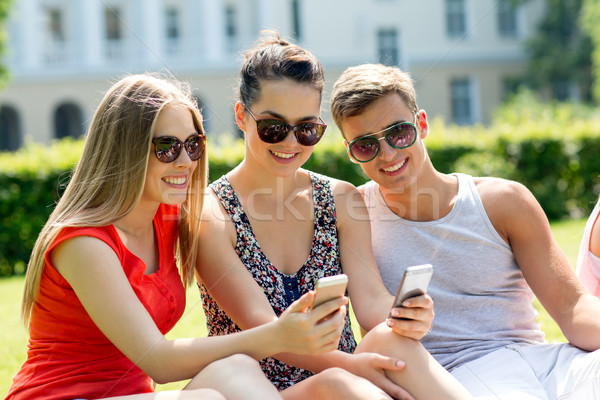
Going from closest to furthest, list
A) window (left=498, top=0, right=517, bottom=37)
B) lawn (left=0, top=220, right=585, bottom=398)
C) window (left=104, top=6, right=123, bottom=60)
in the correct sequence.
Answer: lawn (left=0, top=220, right=585, bottom=398) < window (left=104, top=6, right=123, bottom=60) < window (left=498, top=0, right=517, bottom=37)

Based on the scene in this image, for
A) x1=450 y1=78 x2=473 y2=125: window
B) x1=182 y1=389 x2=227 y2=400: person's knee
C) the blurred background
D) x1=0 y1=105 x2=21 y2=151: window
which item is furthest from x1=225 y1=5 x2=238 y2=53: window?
x1=182 y1=389 x2=227 y2=400: person's knee

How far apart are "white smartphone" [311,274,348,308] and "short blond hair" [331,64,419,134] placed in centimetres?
108

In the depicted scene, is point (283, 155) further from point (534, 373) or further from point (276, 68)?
point (534, 373)

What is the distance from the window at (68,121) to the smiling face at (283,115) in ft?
95.4

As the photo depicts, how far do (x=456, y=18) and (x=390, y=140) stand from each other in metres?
31.3

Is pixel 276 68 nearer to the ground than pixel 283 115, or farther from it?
farther from it

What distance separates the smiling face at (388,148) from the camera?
10.0ft

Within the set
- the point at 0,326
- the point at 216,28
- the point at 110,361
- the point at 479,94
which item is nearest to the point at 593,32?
the point at 479,94

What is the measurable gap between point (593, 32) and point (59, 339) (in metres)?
26.4

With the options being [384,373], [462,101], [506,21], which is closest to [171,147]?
[384,373]

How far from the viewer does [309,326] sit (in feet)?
7.55

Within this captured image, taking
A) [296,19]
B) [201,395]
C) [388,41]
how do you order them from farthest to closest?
[388,41] → [296,19] → [201,395]

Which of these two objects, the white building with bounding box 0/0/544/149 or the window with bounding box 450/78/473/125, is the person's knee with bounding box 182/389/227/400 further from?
the window with bounding box 450/78/473/125

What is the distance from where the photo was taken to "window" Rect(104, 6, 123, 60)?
2930cm
